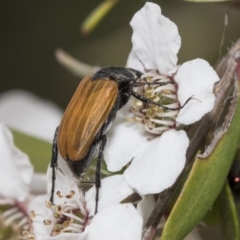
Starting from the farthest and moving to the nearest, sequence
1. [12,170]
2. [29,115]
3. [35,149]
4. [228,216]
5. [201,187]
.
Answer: [29,115] < [35,149] < [12,170] < [228,216] < [201,187]

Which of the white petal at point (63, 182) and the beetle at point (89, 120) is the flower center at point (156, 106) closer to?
the beetle at point (89, 120)

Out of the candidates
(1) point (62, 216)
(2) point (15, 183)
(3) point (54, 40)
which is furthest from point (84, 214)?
(3) point (54, 40)

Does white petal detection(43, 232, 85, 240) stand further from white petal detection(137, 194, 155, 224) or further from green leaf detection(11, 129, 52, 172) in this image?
green leaf detection(11, 129, 52, 172)

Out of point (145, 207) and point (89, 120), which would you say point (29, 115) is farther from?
point (145, 207)

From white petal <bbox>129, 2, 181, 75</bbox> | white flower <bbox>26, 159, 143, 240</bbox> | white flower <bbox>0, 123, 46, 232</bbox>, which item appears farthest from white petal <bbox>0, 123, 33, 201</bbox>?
white petal <bbox>129, 2, 181, 75</bbox>

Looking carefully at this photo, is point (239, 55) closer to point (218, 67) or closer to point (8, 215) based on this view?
point (218, 67)

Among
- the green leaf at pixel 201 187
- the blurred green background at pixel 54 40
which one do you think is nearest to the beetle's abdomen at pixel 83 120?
the green leaf at pixel 201 187
